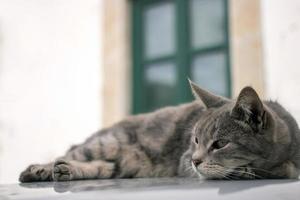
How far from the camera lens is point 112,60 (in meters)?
4.66

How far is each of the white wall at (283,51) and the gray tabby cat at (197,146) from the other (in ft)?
3.39

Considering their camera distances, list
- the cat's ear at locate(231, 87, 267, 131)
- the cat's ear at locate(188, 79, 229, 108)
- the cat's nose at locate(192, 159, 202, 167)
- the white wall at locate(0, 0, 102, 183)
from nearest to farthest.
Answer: the cat's ear at locate(231, 87, 267, 131) → the cat's nose at locate(192, 159, 202, 167) → the cat's ear at locate(188, 79, 229, 108) → the white wall at locate(0, 0, 102, 183)

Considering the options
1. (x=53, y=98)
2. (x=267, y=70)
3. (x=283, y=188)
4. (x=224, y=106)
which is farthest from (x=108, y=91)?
(x=283, y=188)

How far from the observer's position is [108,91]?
15.3 ft

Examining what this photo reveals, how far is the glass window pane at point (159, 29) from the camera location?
4.58 m

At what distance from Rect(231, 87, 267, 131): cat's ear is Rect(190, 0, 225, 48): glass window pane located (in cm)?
246

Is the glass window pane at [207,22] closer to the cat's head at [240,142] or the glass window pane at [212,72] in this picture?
the glass window pane at [212,72]

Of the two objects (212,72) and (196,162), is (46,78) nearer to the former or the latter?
(212,72)

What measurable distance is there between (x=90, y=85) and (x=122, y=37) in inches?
18.2

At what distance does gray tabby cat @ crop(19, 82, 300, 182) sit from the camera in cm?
179

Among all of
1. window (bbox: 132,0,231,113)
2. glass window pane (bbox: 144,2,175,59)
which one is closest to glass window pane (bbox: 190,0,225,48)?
window (bbox: 132,0,231,113)

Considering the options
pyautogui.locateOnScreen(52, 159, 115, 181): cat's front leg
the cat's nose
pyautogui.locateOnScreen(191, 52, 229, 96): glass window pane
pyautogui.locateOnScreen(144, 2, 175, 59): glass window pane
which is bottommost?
pyautogui.locateOnScreen(52, 159, 115, 181): cat's front leg

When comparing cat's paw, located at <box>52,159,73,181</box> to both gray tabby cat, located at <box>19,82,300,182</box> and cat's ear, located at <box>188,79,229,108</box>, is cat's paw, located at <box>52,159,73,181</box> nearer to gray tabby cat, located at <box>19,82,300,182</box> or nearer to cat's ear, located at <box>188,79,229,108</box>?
gray tabby cat, located at <box>19,82,300,182</box>

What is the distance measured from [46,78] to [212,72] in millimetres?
1557
